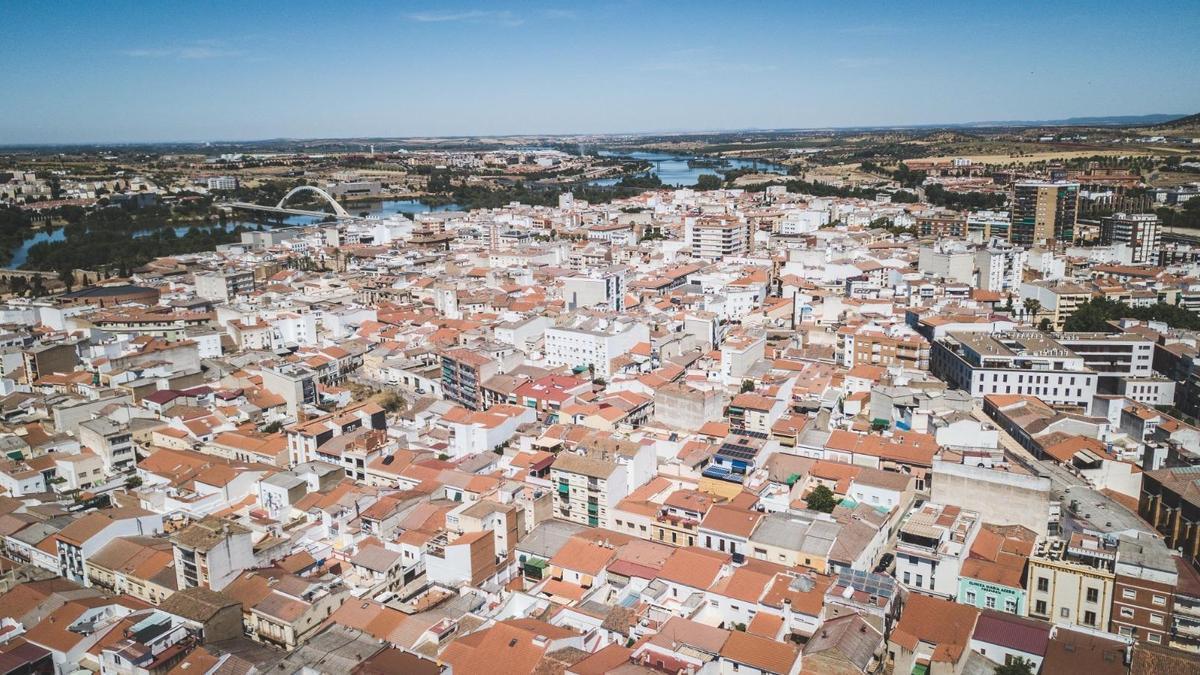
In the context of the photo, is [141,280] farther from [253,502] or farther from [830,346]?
[830,346]

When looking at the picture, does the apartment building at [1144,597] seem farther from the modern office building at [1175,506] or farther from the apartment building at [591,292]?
the apartment building at [591,292]

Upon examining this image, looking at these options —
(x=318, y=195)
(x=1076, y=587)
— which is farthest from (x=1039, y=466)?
(x=318, y=195)

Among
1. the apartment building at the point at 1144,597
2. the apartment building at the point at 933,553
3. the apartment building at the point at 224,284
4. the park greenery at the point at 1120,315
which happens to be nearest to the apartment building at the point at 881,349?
the park greenery at the point at 1120,315

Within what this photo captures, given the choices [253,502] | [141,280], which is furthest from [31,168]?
[253,502]

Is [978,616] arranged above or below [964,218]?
below

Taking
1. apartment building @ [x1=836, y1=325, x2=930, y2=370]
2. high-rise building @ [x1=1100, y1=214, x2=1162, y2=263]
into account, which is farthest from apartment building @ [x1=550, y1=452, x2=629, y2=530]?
high-rise building @ [x1=1100, y1=214, x2=1162, y2=263]

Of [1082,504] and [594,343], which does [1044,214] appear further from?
[1082,504]
